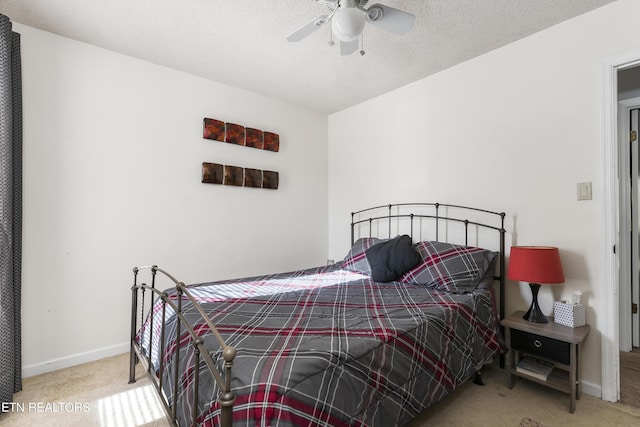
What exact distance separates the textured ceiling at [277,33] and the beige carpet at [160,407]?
255cm

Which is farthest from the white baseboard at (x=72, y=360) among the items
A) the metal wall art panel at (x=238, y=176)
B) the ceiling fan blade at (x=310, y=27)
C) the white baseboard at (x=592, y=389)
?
the white baseboard at (x=592, y=389)

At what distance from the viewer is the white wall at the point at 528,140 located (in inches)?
84.7

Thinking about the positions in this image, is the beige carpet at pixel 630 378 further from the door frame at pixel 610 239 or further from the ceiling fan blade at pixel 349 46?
the ceiling fan blade at pixel 349 46

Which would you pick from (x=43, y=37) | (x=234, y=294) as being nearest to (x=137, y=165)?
(x=43, y=37)

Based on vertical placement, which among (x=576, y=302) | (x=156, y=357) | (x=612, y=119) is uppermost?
(x=612, y=119)

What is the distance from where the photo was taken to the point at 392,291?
2375 millimetres

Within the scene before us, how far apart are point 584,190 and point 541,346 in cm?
108

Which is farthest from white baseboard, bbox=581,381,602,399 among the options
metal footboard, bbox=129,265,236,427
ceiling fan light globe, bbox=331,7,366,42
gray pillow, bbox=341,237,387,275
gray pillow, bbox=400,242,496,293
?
ceiling fan light globe, bbox=331,7,366,42

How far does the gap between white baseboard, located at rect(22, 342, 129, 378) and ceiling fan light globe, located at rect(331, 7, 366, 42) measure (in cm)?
295

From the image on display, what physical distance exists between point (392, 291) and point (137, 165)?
2.40 meters

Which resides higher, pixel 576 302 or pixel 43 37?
pixel 43 37

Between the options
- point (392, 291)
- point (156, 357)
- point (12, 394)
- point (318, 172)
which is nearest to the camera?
point (156, 357)

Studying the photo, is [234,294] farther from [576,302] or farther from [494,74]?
[494,74]

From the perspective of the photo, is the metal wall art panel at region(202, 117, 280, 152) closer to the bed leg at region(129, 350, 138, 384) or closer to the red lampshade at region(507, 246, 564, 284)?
the bed leg at region(129, 350, 138, 384)
